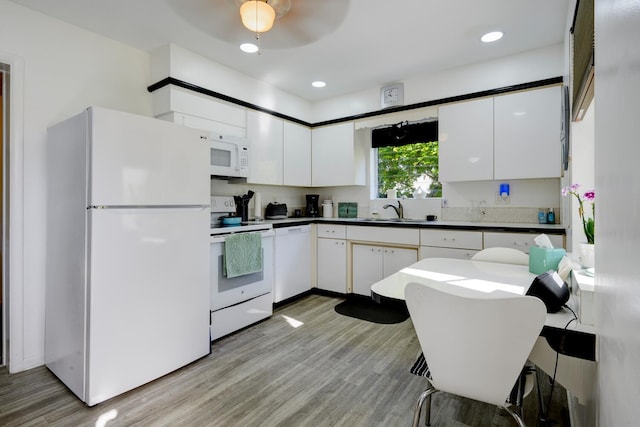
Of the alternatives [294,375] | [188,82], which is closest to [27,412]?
[294,375]

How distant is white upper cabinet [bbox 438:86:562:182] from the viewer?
2877mm

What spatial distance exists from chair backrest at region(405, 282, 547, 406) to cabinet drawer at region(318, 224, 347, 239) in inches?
101

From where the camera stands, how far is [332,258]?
12.7ft

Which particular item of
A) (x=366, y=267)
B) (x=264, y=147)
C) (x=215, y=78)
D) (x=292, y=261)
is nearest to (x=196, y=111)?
(x=215, y=78)

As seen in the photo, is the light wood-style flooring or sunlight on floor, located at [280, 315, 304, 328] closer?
the light wood-style flooring

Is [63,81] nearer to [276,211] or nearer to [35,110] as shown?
[35,110]

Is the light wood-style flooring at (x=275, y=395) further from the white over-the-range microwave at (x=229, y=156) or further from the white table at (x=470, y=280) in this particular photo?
the white over-the-range microwave at (x=229, y=156)

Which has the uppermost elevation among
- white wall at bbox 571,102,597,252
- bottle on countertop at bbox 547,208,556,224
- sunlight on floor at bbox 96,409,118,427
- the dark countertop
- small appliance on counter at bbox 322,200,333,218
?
white wall at bbox 571,102,597,252

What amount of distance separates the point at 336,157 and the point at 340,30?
1.74m

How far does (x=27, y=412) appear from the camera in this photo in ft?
5.94

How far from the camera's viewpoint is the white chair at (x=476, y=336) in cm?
104

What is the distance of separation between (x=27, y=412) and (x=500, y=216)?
395cm

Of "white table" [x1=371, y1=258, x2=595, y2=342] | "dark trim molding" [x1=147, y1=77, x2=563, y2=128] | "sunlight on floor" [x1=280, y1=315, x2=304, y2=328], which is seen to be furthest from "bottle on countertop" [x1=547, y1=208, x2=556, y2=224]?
"sunlight on floor" [x1=280, y1=315, x2=304, y2=328]

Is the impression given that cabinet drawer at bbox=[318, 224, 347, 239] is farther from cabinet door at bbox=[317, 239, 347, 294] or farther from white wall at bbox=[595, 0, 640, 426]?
white wall at bbox=[595, 0, 640, 426]
